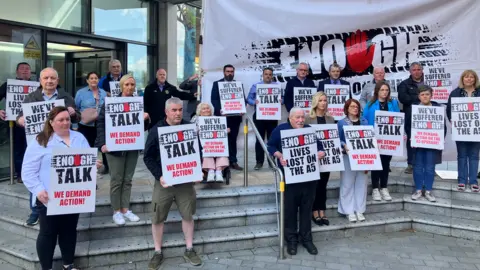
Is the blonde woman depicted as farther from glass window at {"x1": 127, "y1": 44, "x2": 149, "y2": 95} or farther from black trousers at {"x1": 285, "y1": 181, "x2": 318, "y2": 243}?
glass window at {"x1": 127, "y1": 44, "x2": 149, "y2": 95}

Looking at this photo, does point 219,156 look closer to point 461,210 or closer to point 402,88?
point 402,88

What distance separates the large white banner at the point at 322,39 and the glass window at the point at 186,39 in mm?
4208

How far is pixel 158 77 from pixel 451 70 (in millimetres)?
5068

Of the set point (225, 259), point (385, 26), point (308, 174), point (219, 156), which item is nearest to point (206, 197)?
point (219, 156)

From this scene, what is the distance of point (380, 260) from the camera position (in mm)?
4754

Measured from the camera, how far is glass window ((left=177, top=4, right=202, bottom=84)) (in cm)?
1143

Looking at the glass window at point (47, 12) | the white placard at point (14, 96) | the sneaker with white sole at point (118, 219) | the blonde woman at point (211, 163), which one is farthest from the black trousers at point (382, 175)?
the glass window at point (47, 12)

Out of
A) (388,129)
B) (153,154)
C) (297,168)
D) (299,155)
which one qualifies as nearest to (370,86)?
(388,129)

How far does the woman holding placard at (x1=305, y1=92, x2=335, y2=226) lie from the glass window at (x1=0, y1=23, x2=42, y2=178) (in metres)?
5.21

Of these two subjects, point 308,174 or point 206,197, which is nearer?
point 308,174

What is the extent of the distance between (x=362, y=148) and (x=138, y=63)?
662cm

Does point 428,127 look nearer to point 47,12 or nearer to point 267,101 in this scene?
point 267,101

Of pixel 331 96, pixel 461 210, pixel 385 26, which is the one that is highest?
pixel 385 26

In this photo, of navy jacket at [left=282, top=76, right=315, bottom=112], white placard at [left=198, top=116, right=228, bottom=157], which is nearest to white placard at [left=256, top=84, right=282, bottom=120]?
navy jacket at [left=282, top=76, right=315, bottom=112]
